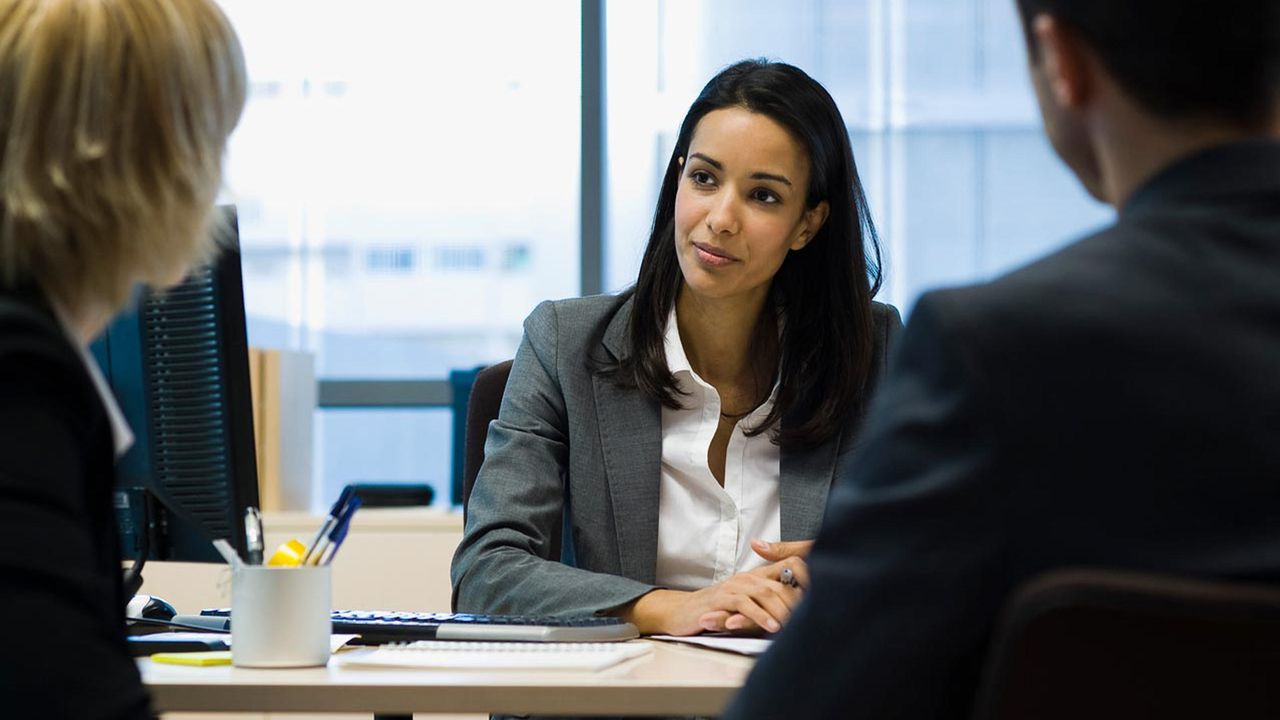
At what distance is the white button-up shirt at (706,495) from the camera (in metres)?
1.91

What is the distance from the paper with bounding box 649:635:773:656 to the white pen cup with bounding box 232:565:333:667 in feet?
1.23

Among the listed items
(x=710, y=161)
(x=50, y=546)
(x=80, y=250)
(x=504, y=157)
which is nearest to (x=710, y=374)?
(x=710, y=161)

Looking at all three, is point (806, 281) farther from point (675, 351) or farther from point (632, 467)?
point (632, 467)

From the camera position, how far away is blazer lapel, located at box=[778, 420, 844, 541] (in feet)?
6.17

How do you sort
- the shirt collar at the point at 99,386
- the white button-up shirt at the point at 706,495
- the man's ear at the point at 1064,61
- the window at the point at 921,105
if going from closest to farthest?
the man's ear at the point at 1064,61 < the shirt collar at the point at 99,386 < the white button-up shirt at the point at 706,495 < the window at the point at 921,105

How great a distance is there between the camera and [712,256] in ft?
6.55

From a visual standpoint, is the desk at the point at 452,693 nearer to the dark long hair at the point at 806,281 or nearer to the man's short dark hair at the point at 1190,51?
the man's short dark hair at the point at 1190,51

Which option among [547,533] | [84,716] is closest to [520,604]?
[547,533]

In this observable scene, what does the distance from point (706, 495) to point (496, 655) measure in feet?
2.42

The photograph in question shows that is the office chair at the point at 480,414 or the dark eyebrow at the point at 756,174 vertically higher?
the dark eyebrow at the point at 756,174

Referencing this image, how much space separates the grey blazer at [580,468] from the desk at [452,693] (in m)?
0.60

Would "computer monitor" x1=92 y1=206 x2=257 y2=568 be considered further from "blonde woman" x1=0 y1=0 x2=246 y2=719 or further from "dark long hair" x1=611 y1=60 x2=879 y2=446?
"dark long hair" x1=611 y1=60 x2=879 y2=446

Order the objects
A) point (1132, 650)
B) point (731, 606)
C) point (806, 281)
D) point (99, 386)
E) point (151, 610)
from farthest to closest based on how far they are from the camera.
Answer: point (806, 281), point (151, 610), point (731, 606), point (99, 386), point (1132, 650)

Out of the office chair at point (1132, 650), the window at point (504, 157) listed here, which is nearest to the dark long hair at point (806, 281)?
the office chair at point (1132, 650)
